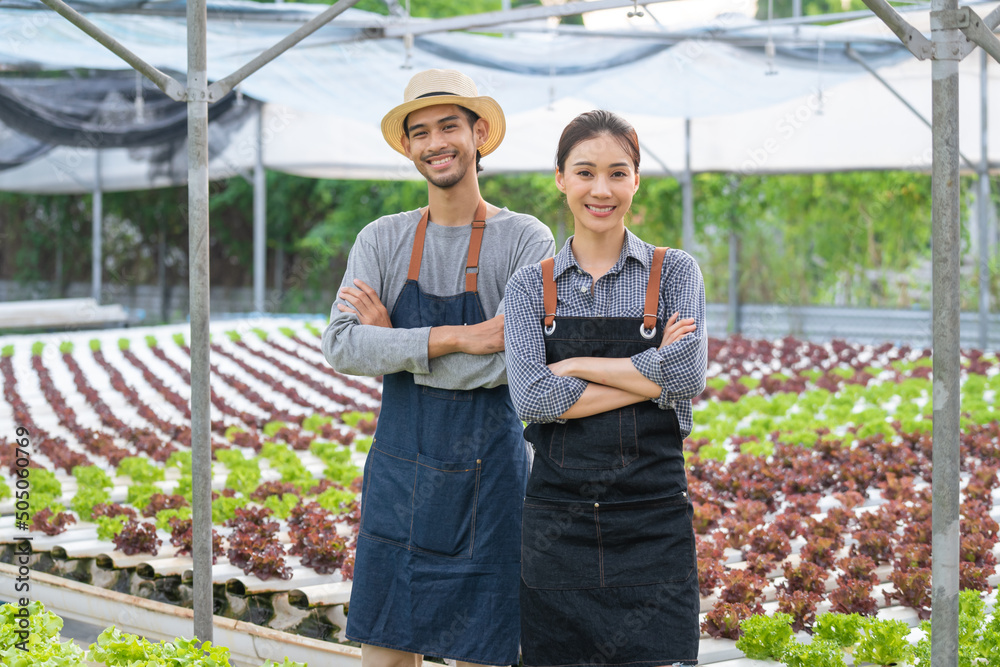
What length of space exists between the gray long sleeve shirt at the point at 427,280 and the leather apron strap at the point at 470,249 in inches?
0.9

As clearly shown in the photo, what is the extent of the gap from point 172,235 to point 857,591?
66.0 ft

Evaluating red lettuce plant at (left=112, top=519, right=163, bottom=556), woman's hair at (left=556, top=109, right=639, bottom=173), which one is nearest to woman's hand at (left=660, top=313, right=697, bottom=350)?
woman's hair at (left=556, top=109, right=639, bottom=173)

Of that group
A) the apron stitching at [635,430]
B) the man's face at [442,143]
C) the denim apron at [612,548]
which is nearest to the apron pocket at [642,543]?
the denim apron at [612,548]

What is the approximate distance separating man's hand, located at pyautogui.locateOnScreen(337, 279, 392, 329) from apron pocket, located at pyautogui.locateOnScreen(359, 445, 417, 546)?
1.02ft

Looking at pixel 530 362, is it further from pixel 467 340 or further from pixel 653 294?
pixel 653 294

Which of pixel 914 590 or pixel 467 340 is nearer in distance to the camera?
pixel 467 340

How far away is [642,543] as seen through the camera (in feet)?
6.73

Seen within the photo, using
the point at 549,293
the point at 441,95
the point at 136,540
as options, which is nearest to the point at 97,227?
the point at 136,540

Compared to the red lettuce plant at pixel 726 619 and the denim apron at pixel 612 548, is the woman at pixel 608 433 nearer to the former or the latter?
the denim apron at pixel 612 548

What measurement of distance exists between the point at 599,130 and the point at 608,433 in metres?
0.67

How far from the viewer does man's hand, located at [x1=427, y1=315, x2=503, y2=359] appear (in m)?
2.23

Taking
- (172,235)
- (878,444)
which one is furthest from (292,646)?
(172,235)

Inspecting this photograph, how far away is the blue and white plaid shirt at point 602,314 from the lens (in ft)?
6.71

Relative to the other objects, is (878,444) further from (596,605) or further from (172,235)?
(172,235)
